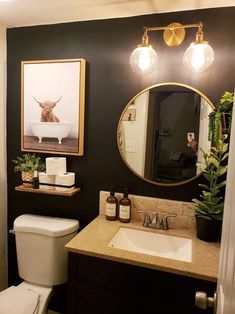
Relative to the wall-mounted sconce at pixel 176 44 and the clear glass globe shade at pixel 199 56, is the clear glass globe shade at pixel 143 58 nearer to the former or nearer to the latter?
the wall-mounted sconce at pixel 176 44

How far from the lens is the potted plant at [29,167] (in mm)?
1847

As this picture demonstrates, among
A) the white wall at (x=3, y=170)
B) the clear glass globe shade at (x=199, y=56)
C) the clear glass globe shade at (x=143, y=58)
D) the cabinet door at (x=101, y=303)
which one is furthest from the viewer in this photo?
the white wall at (x=3, y=170)

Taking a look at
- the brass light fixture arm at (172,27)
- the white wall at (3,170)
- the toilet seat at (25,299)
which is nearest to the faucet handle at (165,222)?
the toilet seat at (25,299)

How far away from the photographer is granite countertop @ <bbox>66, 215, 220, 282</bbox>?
119cm

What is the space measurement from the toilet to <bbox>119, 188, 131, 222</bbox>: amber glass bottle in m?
0.35

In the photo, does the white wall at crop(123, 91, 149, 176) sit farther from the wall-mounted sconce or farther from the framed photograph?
the framed photograph

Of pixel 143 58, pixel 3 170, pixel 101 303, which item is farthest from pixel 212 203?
pixel 3 170

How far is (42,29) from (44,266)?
1740 mm

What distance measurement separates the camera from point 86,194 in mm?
1883

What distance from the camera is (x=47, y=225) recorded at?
173 centimetres

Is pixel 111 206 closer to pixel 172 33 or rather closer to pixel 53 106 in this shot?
pixel 53 106

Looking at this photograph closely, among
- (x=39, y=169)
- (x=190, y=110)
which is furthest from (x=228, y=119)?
(x=39, y=169)

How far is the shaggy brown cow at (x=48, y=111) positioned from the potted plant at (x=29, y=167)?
312 mm

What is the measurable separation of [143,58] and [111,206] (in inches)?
39.5
